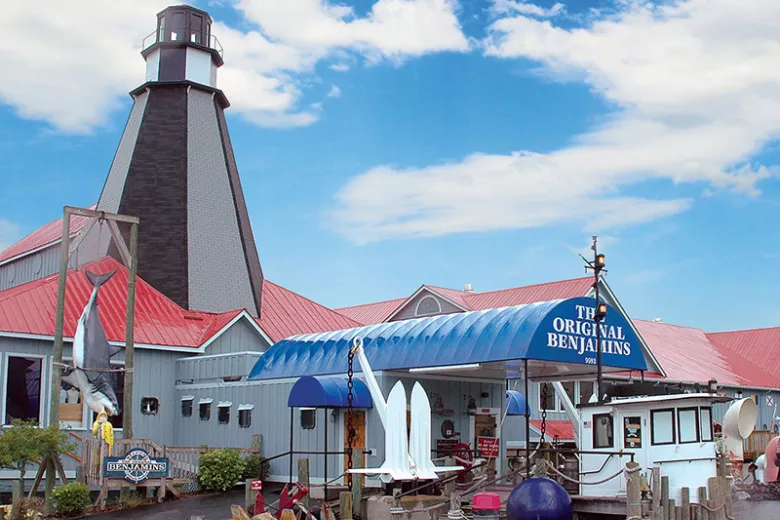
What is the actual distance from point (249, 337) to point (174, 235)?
16.4 feet

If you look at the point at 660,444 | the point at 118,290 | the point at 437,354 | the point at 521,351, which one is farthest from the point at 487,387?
the point at 118,290

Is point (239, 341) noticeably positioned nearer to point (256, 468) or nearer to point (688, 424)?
point (256, 468)

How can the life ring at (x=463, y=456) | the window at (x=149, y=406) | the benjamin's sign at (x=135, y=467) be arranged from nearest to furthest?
the life ring at (x=463, y=456), the benjamin's sign at (x=135, y=467), the window at (x=149, y=406)

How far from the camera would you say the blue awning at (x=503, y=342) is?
74.8 ft

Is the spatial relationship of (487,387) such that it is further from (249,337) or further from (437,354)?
(249,337)

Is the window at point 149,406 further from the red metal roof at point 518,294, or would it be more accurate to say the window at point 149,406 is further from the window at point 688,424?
the window at point 688,424

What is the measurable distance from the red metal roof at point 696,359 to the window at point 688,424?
23.6 meters

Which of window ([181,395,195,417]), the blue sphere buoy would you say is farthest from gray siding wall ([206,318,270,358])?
the blue sphere buoy

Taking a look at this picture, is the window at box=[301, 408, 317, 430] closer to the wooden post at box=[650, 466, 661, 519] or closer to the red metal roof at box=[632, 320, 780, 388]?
the wooden post at box=[650, 466, 661, 519]

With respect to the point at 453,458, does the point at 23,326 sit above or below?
above

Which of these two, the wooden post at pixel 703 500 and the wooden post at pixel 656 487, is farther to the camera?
the wooden post at pixel 703 500

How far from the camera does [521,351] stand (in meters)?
22.3

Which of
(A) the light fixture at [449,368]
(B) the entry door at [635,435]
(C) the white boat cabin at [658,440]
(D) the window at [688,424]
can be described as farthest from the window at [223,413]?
(D) the window at [688,424]

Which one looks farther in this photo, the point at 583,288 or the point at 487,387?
the point at 583,288
